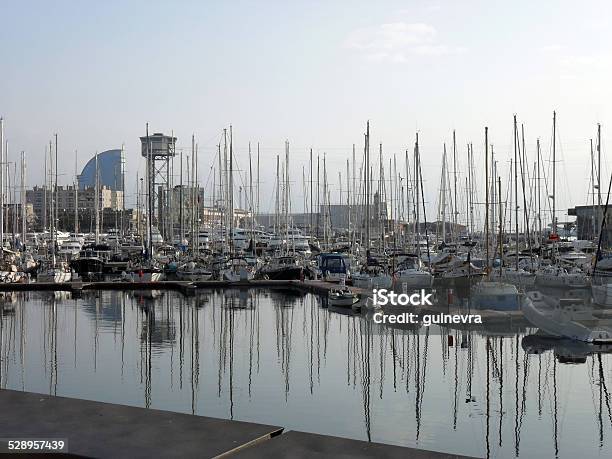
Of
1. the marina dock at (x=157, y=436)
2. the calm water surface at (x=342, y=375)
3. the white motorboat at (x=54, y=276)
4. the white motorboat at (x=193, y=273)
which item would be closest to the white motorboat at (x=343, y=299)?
the calm water surface at (x=342, y=375)

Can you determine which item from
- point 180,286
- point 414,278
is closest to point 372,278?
point 414,278

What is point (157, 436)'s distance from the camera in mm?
11336

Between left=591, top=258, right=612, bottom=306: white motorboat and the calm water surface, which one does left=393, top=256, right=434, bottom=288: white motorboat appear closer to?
left=591, top=258, right=612, bottom=306: white motorboat

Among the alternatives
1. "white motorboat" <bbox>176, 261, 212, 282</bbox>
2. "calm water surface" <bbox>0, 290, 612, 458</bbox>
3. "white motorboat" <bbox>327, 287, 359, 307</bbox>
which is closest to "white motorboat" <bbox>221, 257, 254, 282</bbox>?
"white motorboat" <bbox>176, 261, 212, 282</bbox>

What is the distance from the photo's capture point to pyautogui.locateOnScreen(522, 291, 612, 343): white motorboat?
1059 inches

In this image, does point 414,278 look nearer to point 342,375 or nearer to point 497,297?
point 497,297

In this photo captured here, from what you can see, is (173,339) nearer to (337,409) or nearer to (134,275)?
(337,409)

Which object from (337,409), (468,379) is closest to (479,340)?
(468,379)

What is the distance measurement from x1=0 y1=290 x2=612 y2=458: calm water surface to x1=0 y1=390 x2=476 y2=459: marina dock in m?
4.55

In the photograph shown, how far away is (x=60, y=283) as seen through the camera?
52844mm

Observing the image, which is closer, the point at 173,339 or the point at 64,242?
the point at 173,339

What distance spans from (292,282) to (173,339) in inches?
961

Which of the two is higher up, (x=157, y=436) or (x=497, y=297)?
(x=157, y=436)

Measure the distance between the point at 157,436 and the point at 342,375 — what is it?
12066 millimetres
